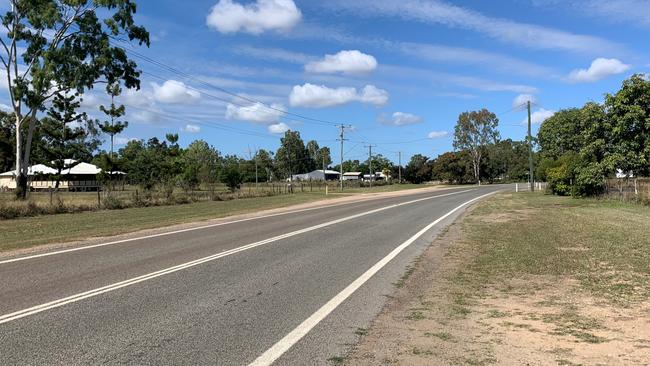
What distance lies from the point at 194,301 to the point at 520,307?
14.4ft

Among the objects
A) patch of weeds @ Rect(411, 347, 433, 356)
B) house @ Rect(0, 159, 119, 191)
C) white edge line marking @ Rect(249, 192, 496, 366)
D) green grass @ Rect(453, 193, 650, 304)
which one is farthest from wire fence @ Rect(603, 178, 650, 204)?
house @ Rect(0, 159, 119, 191)

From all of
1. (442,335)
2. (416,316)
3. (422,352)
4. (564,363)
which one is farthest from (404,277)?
(564,363)

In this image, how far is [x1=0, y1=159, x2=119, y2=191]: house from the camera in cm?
7375

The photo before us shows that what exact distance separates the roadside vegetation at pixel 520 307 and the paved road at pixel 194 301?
528mm

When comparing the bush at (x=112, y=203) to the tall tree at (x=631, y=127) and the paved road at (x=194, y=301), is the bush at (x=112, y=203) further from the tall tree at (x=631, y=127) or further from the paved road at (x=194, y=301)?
the tall tree at (x=631, y=127)

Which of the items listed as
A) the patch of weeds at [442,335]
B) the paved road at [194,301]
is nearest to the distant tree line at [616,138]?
the paved road at [194,301]

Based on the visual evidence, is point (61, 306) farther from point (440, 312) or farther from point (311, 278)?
point (440, 312)

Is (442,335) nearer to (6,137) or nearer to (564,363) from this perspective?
(564,363)

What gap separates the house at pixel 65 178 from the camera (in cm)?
7375

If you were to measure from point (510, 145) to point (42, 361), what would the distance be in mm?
153984

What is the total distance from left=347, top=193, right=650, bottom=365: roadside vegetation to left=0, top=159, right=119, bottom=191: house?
71.0 m

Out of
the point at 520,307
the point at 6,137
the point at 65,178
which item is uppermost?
the point at 6,137

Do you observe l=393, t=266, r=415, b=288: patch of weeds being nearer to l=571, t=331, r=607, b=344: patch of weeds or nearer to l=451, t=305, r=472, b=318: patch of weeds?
l=451, t=305, r=472, b=318: patch of weeds

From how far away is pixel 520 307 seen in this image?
7.03 meters
